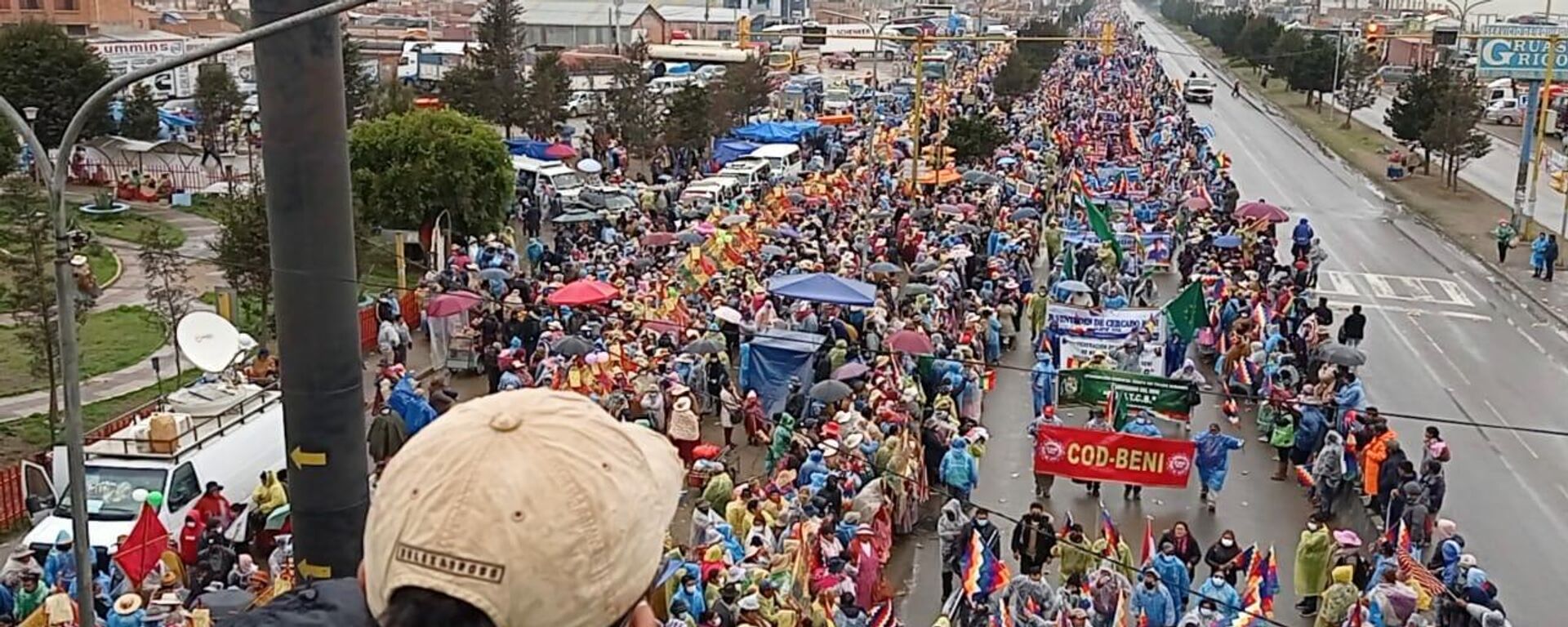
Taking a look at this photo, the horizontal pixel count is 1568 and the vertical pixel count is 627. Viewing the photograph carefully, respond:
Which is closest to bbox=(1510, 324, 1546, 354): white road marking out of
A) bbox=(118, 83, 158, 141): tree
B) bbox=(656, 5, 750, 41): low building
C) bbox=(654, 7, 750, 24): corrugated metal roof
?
bbox=(118, 83, 158, 141): tree

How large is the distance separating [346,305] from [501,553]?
13.9 ft

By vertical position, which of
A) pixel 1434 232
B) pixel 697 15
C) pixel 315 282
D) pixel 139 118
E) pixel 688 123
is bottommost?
pixel 1434 232

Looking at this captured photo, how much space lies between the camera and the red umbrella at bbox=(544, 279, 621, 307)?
71.4ft

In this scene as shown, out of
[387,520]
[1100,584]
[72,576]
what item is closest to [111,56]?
[72,576]

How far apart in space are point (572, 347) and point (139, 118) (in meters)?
33.1

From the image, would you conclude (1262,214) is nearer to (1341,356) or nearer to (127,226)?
(1341,356)

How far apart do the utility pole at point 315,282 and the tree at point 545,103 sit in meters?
45.6

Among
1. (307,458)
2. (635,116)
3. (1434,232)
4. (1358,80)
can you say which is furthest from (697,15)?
(307,458)

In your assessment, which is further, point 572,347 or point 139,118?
point 139,118

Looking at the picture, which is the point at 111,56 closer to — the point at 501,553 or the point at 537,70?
the point at 537,70

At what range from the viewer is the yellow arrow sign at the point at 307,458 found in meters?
5.62

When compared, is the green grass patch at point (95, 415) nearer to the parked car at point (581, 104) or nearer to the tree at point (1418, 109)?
the parked car at point (581, 104)

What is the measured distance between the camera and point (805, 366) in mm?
19578

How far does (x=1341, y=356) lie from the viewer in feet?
64.6
